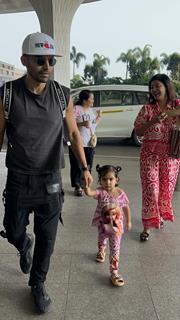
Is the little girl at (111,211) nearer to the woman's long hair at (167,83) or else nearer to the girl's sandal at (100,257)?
the girl's sandal at (100,257)

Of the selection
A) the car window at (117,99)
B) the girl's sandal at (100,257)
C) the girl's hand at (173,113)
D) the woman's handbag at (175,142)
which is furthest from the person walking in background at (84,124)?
the car window at (117,99)

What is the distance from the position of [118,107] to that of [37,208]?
29.3ft

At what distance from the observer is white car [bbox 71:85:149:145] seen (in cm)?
1114

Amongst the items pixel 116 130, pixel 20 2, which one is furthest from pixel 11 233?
pixel 20 2

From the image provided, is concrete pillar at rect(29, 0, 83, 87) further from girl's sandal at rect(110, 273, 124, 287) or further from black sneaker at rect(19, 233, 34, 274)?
girl's sandal at rect(110, 273, 124, 287)

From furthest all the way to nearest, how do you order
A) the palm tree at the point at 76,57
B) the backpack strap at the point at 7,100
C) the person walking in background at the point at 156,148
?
1. the palm tree at the point at 76,57
2. the person walking in background at the point at 156,148
3. the backpack strap at the point at 7,100

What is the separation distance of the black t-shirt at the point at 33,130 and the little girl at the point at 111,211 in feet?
2.01

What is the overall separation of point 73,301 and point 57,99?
137cm

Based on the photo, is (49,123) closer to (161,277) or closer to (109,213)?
(109,213)

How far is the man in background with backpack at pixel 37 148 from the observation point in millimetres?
2307

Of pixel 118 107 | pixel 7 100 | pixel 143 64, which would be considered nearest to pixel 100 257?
pixel 7 100

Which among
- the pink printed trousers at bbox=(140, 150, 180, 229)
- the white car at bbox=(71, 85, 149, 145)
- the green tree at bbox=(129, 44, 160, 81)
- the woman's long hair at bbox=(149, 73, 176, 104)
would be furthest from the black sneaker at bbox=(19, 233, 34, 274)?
the green tree at bbox=(129, 44, 160, 81)

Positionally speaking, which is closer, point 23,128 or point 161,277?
point 23,128

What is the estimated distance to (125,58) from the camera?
44.2m
